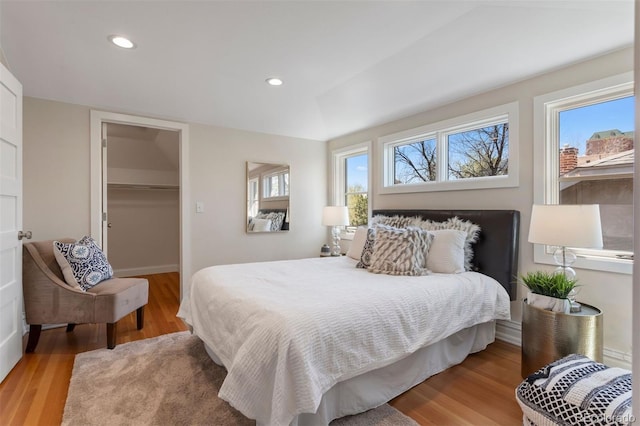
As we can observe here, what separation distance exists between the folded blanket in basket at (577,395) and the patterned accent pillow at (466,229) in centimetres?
113

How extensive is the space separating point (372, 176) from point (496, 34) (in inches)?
86.1

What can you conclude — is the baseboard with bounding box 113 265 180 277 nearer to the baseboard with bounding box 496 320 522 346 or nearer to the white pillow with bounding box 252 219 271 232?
the white pillow with bounding box 252 219 271 232

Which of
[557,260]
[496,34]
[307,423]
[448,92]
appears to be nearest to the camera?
[307,423]

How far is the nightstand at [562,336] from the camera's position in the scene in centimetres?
183

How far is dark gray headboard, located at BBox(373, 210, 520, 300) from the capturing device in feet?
8.18

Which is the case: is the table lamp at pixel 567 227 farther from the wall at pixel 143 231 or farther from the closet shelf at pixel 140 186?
the closet shelf at pixel 140 186

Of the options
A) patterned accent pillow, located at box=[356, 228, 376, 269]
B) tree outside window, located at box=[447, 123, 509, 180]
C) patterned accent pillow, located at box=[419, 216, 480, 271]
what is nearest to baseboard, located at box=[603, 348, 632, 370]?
patterned accent pillow, located at box=[419, 216, 480, 271]

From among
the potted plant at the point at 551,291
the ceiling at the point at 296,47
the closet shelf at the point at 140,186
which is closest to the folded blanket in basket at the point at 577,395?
the potted plant at the point at 551,291

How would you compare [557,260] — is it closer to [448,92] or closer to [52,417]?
[448,92]


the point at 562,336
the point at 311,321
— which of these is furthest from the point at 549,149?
the point at 311,321

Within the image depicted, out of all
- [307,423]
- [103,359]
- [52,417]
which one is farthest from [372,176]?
[52,417]

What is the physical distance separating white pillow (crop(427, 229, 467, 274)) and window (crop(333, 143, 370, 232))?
1.55 meters

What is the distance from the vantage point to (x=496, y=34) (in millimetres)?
1942

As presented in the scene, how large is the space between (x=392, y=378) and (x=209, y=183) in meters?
3.01
